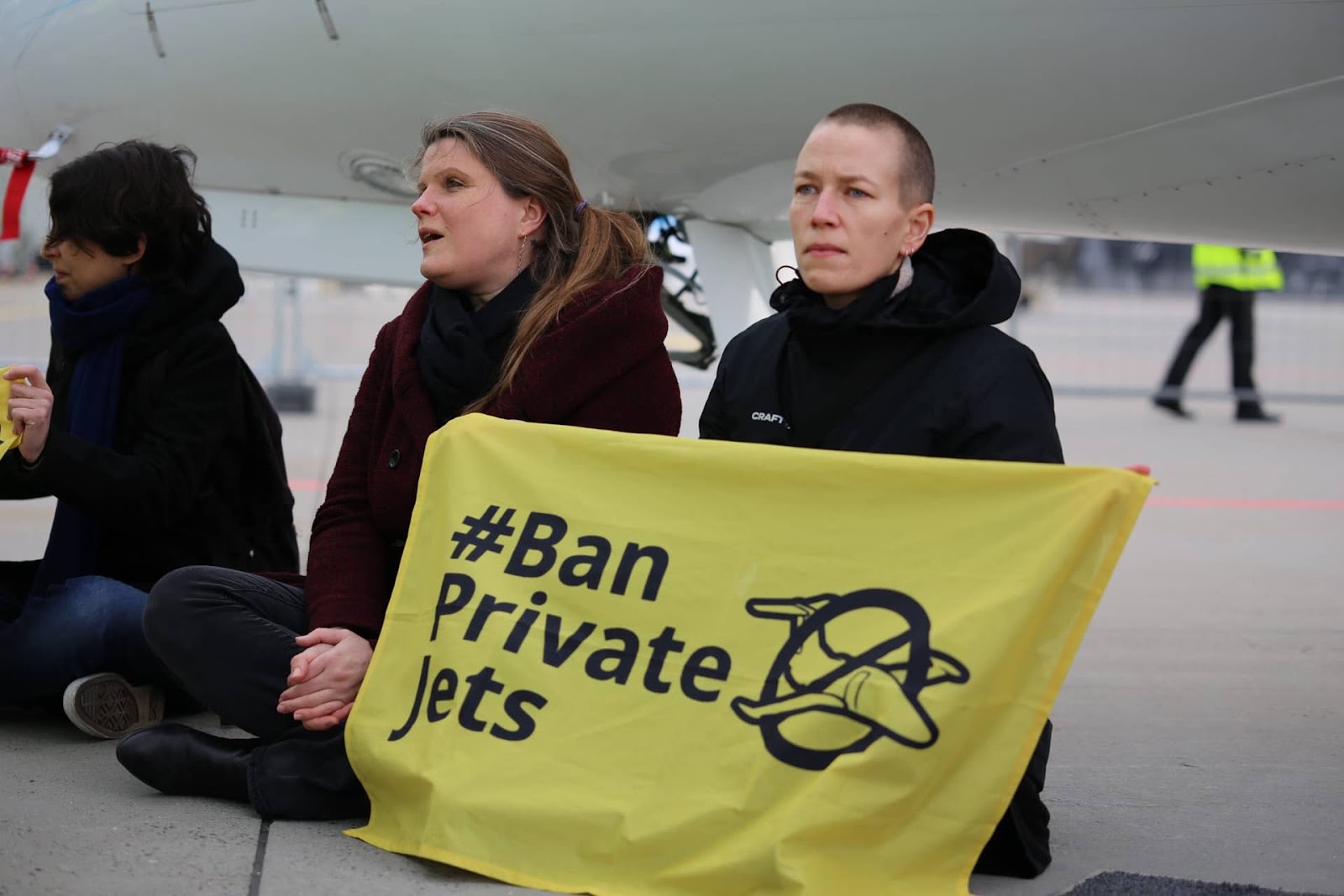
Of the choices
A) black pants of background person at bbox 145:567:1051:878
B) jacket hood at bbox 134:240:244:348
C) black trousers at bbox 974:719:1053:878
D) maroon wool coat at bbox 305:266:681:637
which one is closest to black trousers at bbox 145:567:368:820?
black pants of background person at bbox 145:567:1051:878

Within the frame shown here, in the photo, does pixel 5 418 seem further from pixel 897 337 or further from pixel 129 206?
pixel 897 337

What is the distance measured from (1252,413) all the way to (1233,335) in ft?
2.02

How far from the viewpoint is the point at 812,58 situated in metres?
4.23

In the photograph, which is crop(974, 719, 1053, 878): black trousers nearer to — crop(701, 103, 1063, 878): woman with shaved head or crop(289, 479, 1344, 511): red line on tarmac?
crop(701, 103, 1063, 878): woman with shaved head

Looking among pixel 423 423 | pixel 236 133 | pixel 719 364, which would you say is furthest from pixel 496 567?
pixel 236 133

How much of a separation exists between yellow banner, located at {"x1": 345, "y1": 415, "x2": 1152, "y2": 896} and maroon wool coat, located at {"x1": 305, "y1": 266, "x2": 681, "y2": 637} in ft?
0.57

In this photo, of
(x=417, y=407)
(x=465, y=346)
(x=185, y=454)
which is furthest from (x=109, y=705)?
(x=465, y=346)

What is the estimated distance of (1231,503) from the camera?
7.79 meters

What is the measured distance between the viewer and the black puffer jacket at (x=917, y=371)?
2.44 m

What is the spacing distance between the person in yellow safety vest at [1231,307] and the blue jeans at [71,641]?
9.87 meters

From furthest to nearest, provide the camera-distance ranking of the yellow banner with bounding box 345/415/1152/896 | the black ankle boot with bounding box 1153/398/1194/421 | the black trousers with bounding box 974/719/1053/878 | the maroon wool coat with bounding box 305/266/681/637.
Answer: the black ankle boot with bounding box 1153/398/1194/421 → the maroon wool coat with bounding box 305/266/681/637 → the black trousers with bounding box 974/719/1053/878 → the yellow banner with bounding box 345/415/1152/896

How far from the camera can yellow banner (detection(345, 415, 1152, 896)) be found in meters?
2.15

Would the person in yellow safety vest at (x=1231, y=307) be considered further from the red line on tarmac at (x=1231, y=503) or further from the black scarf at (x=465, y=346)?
the black scarf at (x=465, y=346)

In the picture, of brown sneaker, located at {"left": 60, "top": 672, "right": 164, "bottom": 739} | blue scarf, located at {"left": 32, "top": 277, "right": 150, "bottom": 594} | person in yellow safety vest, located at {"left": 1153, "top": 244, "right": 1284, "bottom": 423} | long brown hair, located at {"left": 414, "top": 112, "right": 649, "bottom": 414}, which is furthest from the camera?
person in yellow safety vest, located at {"left": 1153, "top": 244, "right": 1284, "bottom": 423}
